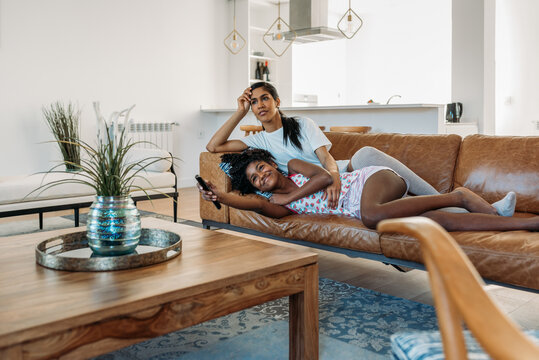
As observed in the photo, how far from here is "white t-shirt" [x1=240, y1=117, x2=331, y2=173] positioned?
2859mm

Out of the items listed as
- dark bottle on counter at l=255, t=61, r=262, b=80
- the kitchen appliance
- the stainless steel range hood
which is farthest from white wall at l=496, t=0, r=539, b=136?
dark bottle on counter at l=255, t=61, r=262, b=80

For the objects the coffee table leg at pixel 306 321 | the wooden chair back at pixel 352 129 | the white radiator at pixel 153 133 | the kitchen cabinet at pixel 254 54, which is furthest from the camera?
the kitchen cabinet at pixel 254 54

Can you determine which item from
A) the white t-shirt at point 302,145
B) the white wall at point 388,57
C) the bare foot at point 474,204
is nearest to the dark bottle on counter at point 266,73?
the white wall at point 388,57

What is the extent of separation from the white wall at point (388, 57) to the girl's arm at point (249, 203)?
6.29 metres

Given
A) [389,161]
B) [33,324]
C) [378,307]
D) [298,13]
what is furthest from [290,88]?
[33,324]

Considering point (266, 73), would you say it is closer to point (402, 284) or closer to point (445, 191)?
point (445, 191)

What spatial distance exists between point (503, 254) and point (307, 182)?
102 centimetres

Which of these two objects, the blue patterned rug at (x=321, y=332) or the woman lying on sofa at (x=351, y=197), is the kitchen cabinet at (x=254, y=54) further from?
the blue patterned rug at (x=321, y=332)

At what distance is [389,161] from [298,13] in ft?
14.4

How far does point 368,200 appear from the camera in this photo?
7.66 ft

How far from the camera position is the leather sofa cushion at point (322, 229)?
2287mm

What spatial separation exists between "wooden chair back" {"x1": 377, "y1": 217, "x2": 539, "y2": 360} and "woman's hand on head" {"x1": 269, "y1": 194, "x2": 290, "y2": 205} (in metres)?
2.02

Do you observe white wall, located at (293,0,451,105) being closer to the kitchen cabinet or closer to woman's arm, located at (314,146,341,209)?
the kitchen cabinet

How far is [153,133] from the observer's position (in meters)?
6.35
